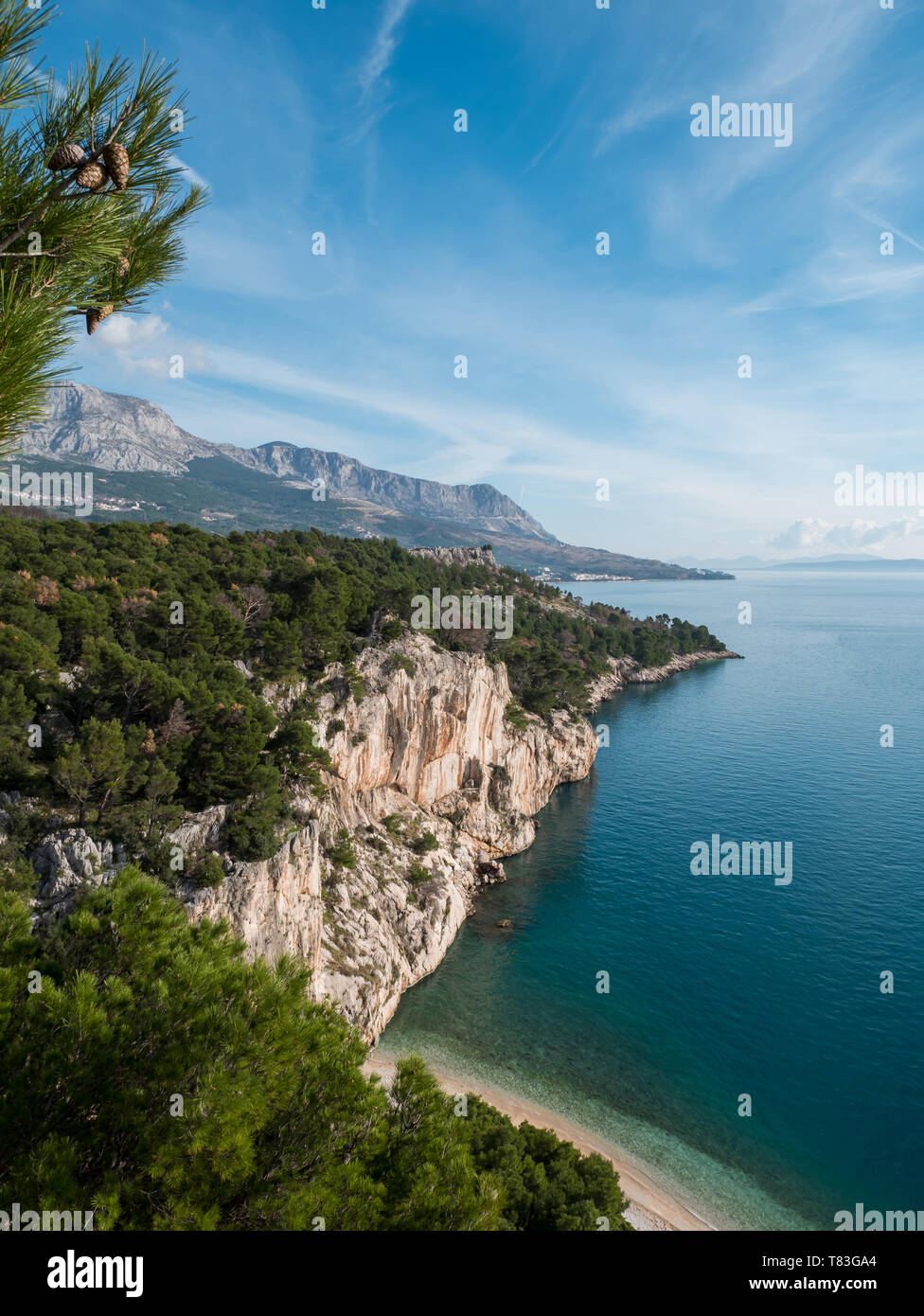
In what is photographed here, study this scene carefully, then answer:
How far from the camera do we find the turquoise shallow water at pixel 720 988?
68.3 feet

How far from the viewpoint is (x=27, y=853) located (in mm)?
19062

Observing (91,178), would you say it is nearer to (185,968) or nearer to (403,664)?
(185,968)

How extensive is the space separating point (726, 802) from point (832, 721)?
29.7 metres

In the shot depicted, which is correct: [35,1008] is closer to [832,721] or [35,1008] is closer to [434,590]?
[434,590]

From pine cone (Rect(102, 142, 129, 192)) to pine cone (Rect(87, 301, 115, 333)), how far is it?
0.97 meters

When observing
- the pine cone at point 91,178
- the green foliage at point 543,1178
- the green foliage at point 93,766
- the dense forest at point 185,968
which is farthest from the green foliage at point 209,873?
the pine cone at point 91,178

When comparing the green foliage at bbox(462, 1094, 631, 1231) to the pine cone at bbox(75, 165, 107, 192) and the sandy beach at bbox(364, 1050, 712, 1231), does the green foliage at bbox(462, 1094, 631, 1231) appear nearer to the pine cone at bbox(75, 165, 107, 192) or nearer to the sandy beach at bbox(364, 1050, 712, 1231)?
the sandy beach at bbox(364, 1050, 712, 1231)

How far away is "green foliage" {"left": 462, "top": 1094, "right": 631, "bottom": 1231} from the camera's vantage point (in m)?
14.4

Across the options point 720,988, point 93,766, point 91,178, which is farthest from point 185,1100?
point 720,988

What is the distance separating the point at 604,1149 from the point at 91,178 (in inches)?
1093

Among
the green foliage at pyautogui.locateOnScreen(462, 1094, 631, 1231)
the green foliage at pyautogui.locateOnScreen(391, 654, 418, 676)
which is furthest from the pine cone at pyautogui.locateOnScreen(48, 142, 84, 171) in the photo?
the green foliage at pyautogui.locateOnScreen(391, 654, 418, 676)

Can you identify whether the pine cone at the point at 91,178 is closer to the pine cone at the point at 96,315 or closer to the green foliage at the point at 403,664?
the pine cone at the point at 96,315

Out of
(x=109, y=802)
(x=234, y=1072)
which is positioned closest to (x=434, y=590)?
(x=109, y=802)

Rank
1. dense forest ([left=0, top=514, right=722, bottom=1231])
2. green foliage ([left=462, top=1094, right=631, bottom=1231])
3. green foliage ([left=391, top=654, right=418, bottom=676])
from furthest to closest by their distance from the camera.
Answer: green foliage ([left=391, top=654, right=418, bottom=676]) → green foliage ([left=462, top=1094, right=631, bottom=1231]) → dense forest ([left=0, top=514, right=722, bottom=1231])
